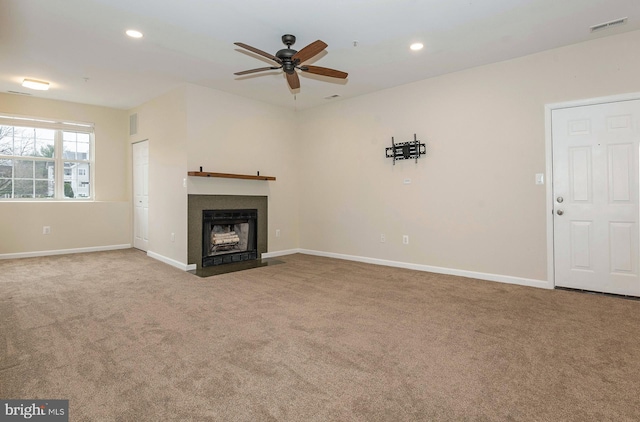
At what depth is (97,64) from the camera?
4.15m

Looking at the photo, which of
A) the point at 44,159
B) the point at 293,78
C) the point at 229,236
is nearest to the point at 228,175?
the point at 229,236

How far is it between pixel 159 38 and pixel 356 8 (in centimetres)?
207

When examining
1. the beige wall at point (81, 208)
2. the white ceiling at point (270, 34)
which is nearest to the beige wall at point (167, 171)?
the white ceiling at point (270, 34)

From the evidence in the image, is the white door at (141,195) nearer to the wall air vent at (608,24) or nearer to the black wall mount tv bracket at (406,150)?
the black wall mount tv bracket at (406,150)

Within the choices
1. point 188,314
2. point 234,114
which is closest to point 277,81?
point 234,114

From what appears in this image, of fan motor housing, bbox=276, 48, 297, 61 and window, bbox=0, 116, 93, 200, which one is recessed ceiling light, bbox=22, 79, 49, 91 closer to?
window, bbox=0, 116, 93, 200

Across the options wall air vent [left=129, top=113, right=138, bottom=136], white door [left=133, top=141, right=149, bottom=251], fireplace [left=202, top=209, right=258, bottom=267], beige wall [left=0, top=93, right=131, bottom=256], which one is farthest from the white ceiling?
fireplace [left=202, top=209, right=258, bottom=267]

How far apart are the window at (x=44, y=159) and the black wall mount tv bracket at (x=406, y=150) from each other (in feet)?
18.5

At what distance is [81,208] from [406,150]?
5.83 metres

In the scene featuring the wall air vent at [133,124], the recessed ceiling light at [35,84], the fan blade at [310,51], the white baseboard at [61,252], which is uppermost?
the recessed ceiling light at [35,84]

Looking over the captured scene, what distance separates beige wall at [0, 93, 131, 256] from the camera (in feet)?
18.0

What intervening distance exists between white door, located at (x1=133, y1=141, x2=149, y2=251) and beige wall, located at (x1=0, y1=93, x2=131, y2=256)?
0.22 m

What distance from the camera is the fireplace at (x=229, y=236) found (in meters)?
5.05

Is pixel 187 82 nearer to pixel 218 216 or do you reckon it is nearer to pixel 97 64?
pixel 97 64
